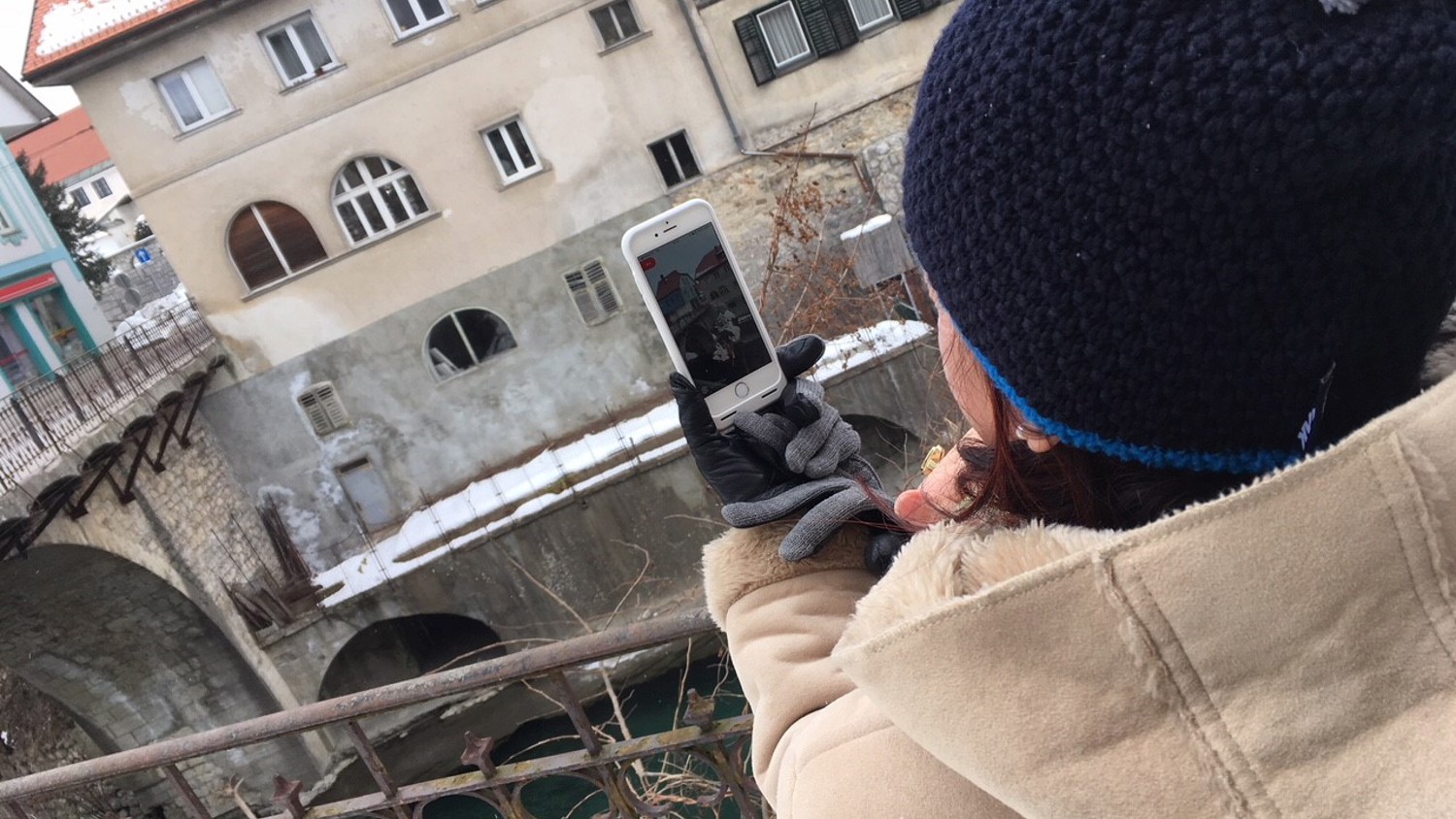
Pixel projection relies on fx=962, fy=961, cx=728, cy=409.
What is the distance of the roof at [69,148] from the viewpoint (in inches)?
1570

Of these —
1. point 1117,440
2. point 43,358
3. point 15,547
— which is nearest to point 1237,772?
point 1117,440

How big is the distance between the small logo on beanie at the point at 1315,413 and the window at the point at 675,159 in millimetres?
13135

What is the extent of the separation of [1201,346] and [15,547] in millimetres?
9973

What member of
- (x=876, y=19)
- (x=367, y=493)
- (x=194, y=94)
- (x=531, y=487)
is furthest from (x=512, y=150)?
(x=876, y=19)

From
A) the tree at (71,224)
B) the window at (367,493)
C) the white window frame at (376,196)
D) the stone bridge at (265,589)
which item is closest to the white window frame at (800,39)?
the stone bridge at (265,589)

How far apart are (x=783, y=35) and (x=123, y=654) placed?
1109cm

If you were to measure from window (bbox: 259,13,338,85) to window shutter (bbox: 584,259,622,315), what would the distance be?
4.27 metres

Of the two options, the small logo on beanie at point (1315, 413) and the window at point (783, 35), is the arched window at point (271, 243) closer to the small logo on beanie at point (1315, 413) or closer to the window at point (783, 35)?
the window at point (783, 35)

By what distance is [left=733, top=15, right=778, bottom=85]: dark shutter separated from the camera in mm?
13008

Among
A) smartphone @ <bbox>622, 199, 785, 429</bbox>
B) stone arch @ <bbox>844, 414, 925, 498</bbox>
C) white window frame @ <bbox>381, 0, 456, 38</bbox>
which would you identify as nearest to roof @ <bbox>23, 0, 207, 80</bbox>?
white window frame @ <bbox>381, 0, 456, 38</bbox>

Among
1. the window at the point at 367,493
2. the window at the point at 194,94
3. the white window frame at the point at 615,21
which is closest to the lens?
the window at the point at 194,94

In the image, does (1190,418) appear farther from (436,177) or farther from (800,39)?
(800,39)

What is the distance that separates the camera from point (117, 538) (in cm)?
966

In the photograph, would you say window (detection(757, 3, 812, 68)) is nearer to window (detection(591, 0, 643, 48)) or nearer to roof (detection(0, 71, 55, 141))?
window (detection(591, 0, 643, 48))
